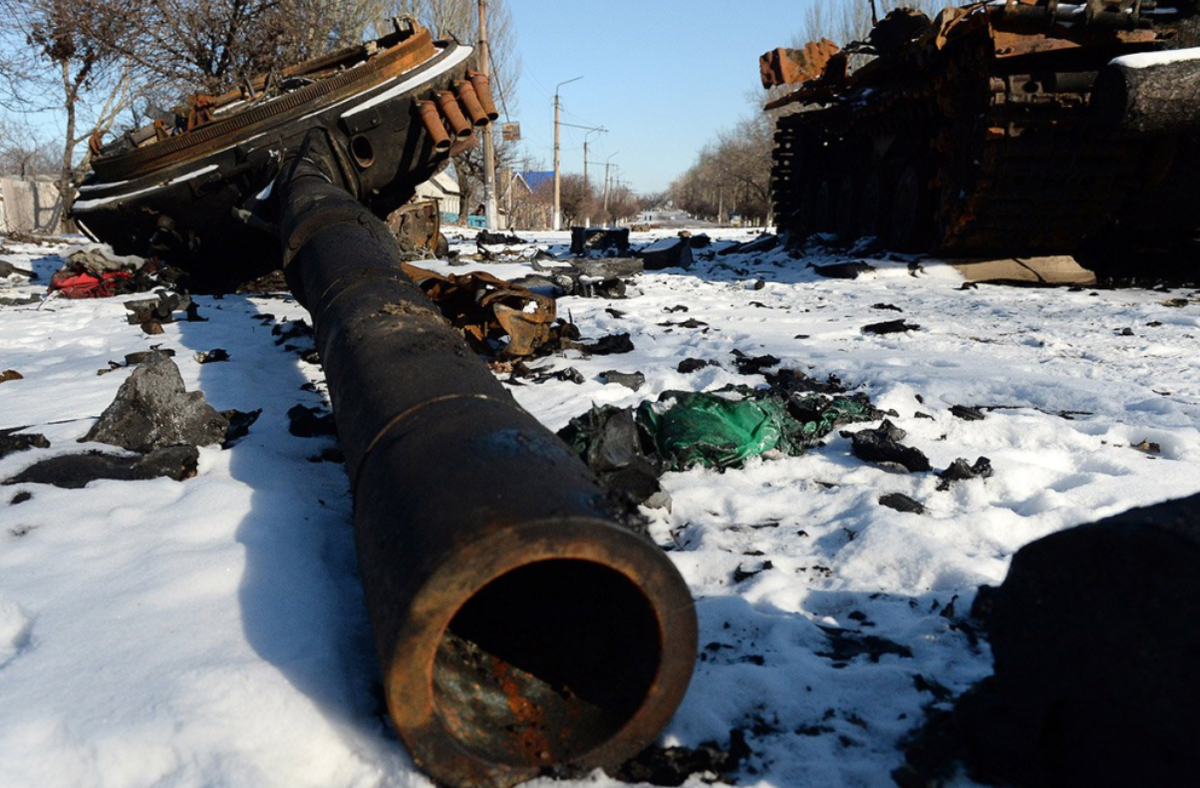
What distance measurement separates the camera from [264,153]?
756 cm

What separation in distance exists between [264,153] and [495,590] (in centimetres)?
683

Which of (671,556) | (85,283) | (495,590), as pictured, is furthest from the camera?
(85,283)

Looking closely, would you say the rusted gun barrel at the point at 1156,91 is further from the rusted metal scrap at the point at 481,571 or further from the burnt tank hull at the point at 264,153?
the rusted metal scrap at the point at 481,571

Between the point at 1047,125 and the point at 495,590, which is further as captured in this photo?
the point at 1047,125

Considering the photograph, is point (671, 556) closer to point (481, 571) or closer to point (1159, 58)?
point (481, 571)

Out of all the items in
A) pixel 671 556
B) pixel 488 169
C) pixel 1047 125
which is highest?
pixel 488 169

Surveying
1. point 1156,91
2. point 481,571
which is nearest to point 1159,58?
point 1156,91

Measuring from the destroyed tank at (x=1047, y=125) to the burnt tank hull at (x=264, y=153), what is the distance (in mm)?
4902

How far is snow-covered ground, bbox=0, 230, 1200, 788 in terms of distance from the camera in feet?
5.57

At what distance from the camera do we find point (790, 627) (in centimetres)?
225

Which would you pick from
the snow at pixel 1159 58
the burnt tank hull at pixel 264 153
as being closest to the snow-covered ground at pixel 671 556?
the snow at pixel 1159 58

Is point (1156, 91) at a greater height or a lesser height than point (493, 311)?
greater

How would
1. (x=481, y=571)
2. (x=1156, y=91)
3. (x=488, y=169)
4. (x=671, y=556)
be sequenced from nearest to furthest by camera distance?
1. (x=481, y=571)
2. (x=671, y=556)
3. (x=1156, y=91)
4. (x=488, y=169)

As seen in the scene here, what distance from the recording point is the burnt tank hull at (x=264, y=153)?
7582 millimetres
